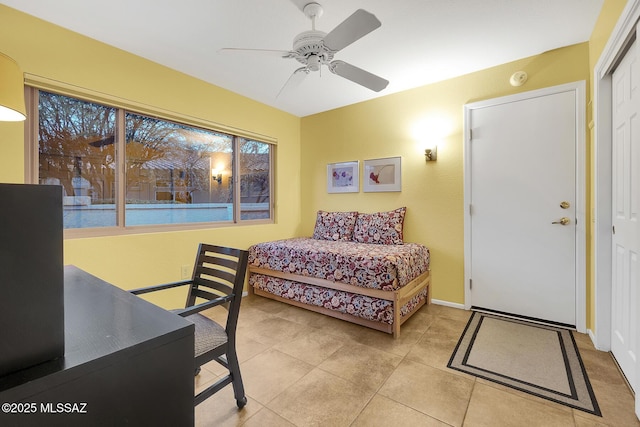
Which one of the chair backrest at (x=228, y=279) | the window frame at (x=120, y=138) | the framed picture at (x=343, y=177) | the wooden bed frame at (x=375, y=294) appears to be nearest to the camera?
the chair backrest at (x=228, y=279)

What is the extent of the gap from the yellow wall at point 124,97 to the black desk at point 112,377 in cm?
180

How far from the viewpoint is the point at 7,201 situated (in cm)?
47

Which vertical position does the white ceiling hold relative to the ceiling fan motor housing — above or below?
above

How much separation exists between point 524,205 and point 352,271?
1672 millimetres

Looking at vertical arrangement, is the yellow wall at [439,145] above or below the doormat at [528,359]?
above

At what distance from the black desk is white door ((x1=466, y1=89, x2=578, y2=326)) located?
2.82 metres

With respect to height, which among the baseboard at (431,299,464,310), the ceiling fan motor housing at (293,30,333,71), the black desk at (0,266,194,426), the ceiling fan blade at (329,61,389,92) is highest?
the ceiling fan motor housing at (293,30,333,71)

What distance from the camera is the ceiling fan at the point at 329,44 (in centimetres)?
148

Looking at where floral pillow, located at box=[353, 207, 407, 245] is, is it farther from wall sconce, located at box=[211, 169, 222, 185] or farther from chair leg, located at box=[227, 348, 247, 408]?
chair leg, located at box=[227, 348, 247, 408]

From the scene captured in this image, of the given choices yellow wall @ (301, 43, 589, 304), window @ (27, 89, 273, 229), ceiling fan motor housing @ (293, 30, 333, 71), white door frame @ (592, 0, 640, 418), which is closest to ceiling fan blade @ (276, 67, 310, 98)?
ceiling fan motor housing @ (293, 30, 333, 71)

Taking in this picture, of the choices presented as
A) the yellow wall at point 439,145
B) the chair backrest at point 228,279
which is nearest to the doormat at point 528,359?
the yellow wall at point 439,145

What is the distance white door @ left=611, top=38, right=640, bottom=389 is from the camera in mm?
1528

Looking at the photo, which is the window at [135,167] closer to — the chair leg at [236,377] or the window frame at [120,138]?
the window frame at [120,138]

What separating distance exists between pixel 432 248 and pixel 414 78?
179cm
